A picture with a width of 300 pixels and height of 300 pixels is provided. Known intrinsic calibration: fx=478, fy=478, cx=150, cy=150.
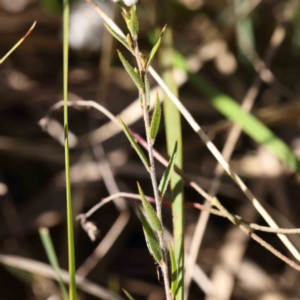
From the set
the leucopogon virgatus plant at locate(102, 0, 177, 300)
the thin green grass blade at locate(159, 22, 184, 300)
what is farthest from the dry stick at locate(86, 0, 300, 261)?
the leucopogon virgatus plant at locate(102, 0, 177, 300)

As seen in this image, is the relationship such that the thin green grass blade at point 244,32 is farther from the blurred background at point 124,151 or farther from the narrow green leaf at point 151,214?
the narrow green leaf at point 151,214

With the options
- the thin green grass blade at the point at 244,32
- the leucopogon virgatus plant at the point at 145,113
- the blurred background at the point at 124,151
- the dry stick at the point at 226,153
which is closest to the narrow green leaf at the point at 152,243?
the leucopogon virgatus plant at the point at 145,113

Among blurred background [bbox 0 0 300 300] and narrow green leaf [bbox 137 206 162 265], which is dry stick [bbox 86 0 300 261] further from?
blurred background [bbox 0 0 300 300]

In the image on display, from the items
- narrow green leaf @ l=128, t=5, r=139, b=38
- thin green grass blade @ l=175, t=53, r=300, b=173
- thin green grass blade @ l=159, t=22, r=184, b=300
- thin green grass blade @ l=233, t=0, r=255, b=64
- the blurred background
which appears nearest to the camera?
narrow green leaf @ l=128, t=5, r=139, b=38

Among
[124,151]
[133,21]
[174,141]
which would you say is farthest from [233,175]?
[124,151]

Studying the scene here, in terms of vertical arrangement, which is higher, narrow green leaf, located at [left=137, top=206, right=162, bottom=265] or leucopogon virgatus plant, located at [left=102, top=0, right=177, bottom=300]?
leucopogon virgatus plant, located at [left=102, top=0, right=177, bottom=300]

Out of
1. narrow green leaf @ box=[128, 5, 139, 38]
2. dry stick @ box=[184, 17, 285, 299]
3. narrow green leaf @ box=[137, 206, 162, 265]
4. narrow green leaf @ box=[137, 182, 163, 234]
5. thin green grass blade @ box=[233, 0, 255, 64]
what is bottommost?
dry stick @ box=[184, 17, 285, 299]
